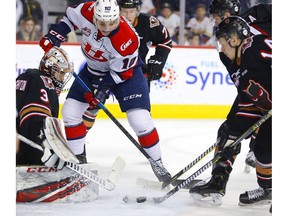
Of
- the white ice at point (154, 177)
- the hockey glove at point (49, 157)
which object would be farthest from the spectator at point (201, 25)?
the hockey glove at point (49, 157)

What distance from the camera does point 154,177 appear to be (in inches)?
143

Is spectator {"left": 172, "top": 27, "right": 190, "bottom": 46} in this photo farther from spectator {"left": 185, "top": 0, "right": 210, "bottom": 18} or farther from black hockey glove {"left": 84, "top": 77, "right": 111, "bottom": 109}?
black hockey glove {"left": 84, "top": 77, "right": 111, "bottom": 109}

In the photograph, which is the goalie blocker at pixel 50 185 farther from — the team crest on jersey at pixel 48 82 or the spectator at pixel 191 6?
the spectator at pixel 191 6

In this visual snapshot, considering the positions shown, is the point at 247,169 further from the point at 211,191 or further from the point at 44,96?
the point at 44,96

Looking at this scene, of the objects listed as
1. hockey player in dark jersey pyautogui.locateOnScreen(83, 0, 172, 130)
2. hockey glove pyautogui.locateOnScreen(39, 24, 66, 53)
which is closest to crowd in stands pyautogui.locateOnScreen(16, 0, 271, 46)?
hockey player in dark jersey pyautogui.locateOnScreen(83, 0, 172, 130)

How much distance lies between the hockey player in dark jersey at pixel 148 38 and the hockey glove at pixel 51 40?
1.55ft

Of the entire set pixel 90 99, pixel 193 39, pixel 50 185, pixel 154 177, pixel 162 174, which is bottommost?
pixel 154 177

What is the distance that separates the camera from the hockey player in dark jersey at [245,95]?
255 centimetres

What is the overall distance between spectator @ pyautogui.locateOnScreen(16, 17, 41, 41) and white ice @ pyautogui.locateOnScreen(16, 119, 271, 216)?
957 mm

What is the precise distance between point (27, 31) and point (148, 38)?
2301mm

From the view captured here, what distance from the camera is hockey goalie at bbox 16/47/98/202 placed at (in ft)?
8.80

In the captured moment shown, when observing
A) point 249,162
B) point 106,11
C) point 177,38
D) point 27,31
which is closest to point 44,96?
point 106,11
